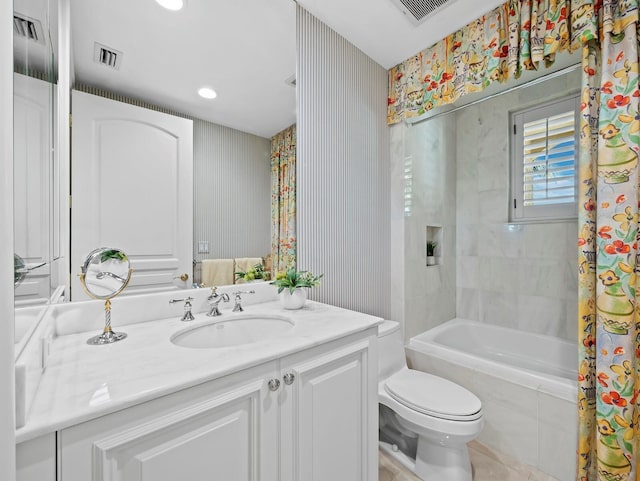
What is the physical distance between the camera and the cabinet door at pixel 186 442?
1.84 ft

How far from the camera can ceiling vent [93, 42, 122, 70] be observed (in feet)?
3.45

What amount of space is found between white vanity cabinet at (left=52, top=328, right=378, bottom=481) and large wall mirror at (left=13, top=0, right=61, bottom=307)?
33 centimetres

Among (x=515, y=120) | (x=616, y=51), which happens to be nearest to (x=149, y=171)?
(x=616, y=51)

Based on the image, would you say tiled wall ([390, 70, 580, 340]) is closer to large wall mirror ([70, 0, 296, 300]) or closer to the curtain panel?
the curtain panel

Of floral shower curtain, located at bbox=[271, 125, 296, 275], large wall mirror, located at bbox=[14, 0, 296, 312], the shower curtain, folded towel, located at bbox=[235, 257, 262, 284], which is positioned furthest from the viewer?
floral shower curtain, located at bbox=[271, 125, 296, 275]

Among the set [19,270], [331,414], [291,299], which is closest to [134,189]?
[19,270]

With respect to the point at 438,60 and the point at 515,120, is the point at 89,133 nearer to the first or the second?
the point at 438,60

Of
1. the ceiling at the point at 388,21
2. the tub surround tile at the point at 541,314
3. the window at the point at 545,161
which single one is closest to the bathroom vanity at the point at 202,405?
the ceiling at the point at 388,21

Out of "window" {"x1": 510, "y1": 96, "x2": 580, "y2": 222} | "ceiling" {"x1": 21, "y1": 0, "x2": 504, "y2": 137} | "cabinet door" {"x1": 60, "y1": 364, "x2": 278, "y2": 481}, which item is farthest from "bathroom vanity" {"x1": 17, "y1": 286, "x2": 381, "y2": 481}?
"window" {"x1": 510, "y1": 96, "x2": 580, "y2": 222}

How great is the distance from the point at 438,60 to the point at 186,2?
1.44 m

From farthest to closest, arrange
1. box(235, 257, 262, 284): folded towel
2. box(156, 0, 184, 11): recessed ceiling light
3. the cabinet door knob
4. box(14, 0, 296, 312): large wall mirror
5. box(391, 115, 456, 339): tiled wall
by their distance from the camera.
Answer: box(391, 115, 456, 339): tiled wall
box(235, 257, 262, 284): folded towel
box(156, 0, 184, 11): recessed ceiling light
the cabinet door knob
box(14, 0, 296, 312): large wall mirror

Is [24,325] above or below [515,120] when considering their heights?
below

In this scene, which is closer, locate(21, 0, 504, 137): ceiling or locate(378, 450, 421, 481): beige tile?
locate(21, 0, 504, 137): ceiling

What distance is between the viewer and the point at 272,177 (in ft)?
4.92
